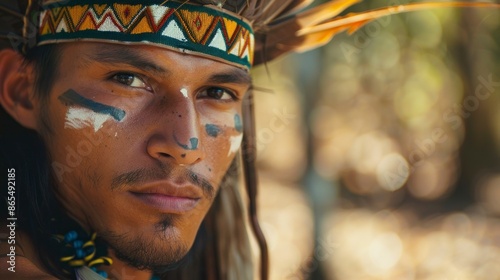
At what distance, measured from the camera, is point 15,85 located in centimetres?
176

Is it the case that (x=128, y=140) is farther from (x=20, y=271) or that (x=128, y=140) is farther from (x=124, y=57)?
(x=20, y=271)

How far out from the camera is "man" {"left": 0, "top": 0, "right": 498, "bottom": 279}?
5.42ft

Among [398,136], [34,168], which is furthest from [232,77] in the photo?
[398,136]

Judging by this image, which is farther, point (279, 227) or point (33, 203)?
point (279, 227)

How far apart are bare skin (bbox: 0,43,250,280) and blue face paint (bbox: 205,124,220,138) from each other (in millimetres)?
60

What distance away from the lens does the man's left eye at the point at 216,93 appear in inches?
70.1

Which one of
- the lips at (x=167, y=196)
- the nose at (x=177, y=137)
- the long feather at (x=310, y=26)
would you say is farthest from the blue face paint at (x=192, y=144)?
the long feather at (x=310, y=26)

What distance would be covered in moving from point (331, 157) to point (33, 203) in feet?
19.4

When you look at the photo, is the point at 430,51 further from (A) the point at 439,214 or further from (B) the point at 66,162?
(B) the point at 66,162

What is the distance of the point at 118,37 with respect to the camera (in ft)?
5.39

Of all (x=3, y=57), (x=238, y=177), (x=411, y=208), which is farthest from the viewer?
(x=411, y=208)

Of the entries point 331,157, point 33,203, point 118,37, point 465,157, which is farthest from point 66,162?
point 465,157

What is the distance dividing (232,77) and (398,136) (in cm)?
630

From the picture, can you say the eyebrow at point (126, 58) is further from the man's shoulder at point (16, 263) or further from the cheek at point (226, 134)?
the man's shoulder at point (16, 263)
